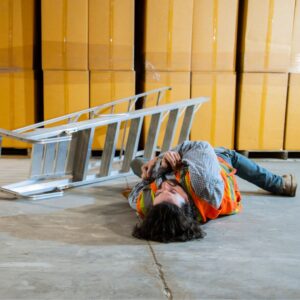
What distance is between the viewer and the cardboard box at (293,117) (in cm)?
501

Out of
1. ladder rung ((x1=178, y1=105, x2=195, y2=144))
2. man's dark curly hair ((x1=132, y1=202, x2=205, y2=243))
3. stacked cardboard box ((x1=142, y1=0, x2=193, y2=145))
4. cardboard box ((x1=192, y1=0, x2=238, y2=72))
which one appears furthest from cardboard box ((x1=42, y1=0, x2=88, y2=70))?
man's dark curly hair ((x1=132, y1=202, x2=205, y2=243))

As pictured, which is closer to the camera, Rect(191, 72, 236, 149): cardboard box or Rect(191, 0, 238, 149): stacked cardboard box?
Rect(191, 0, 238, 149): stacked cardboard box

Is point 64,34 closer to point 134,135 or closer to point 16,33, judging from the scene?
point 16,33

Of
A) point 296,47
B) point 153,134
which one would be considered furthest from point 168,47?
point 296,47

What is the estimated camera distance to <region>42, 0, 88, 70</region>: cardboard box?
4.76 meters

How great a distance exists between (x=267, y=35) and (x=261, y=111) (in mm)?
902

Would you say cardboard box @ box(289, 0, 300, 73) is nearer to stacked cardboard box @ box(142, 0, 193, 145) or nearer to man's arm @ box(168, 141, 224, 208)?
stacked cardboard box @ box(142, 0, 193, 145)

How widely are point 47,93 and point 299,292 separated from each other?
3882mm

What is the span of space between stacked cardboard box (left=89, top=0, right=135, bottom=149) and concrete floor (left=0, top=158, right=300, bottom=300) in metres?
2.16

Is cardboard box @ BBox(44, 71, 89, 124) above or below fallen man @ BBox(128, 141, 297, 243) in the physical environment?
above

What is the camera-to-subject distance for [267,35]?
16.1 feet

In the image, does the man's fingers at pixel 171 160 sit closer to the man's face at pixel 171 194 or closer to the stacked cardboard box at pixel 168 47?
the man's face at pixel 171 194

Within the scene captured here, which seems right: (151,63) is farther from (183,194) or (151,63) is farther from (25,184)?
(183,194)

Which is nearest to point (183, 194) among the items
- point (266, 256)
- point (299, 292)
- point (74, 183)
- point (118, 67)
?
point (266, 256)
